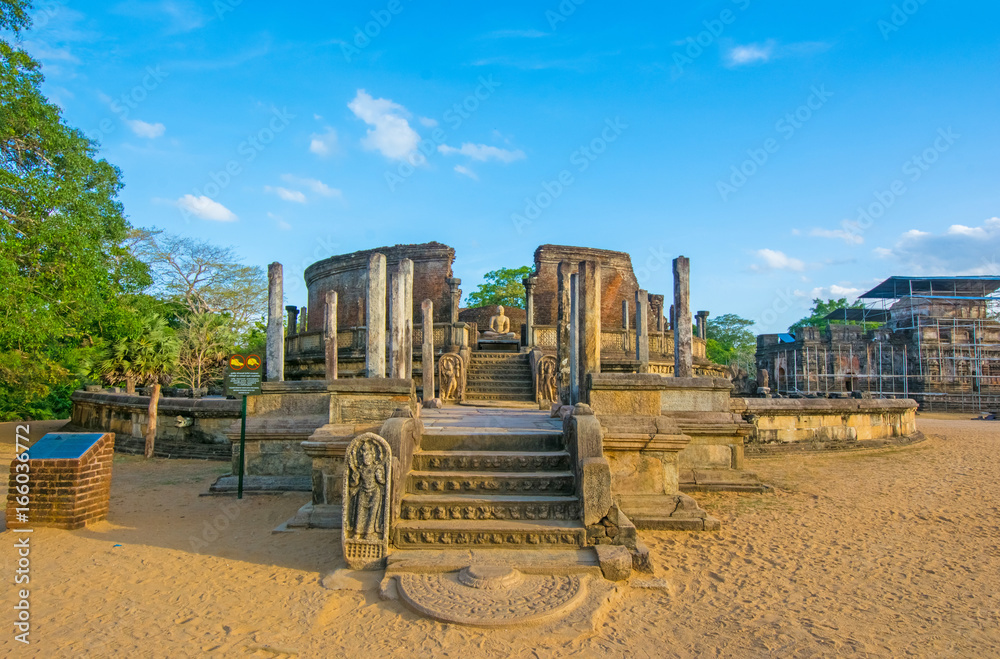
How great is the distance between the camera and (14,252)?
10125mm

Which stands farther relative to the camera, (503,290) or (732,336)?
(732,336)

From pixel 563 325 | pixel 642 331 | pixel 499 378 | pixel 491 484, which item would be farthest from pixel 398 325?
pixel 642 331

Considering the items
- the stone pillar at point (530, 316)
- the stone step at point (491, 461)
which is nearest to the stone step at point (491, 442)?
the stone step at point (491, 461)

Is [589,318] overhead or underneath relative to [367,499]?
overhead

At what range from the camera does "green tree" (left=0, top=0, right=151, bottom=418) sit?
33.4 feet

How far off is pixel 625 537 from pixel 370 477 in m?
2.11

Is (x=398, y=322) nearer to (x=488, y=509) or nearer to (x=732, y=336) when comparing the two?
(x=488, y=509)

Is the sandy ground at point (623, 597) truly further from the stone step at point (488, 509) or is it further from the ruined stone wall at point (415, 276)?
the ruined stone wall at point (415, 276)

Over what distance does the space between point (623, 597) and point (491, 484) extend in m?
1.57

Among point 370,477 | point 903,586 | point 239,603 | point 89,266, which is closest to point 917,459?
point 903,586

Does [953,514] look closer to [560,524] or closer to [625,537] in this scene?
[625,537]

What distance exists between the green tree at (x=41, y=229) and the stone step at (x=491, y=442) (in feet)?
28.8

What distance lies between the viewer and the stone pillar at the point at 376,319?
7.61m

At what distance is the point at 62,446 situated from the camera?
5.56 m
